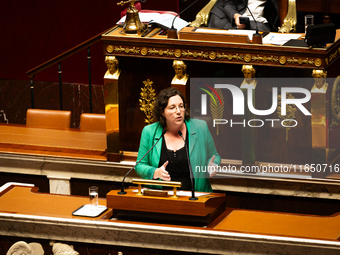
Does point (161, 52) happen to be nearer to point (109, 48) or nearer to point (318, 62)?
point (109, 48)

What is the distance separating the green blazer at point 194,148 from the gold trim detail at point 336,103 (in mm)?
1032

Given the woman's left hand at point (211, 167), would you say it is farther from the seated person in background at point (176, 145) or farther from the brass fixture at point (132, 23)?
the brass fixture at point (132, 23)

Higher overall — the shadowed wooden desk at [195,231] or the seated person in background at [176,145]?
the seated person in background at [176,145]

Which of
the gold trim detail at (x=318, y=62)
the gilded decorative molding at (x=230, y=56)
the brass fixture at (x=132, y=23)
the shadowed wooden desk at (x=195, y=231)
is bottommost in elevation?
the shadowed wooden desk at (x=195, y=231)

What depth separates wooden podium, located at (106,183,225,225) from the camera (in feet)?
10.6

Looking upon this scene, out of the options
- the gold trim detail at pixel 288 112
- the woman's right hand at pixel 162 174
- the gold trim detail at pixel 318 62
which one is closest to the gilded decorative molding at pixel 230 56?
the gold trim detail at pixel 288 112

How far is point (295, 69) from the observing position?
421cm

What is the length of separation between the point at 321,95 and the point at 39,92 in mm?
3780

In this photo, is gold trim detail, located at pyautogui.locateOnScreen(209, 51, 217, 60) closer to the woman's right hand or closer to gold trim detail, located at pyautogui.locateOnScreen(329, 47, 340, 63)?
gold trim detail, located at pyautogui.locateOnScreen(329, 47, 340, 63)

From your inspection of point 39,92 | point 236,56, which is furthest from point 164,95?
point 39,92

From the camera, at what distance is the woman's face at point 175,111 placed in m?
3.66

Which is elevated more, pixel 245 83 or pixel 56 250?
pixel 245 83

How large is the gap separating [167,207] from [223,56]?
1407 millimetres

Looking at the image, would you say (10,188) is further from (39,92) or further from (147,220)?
(39,92)
